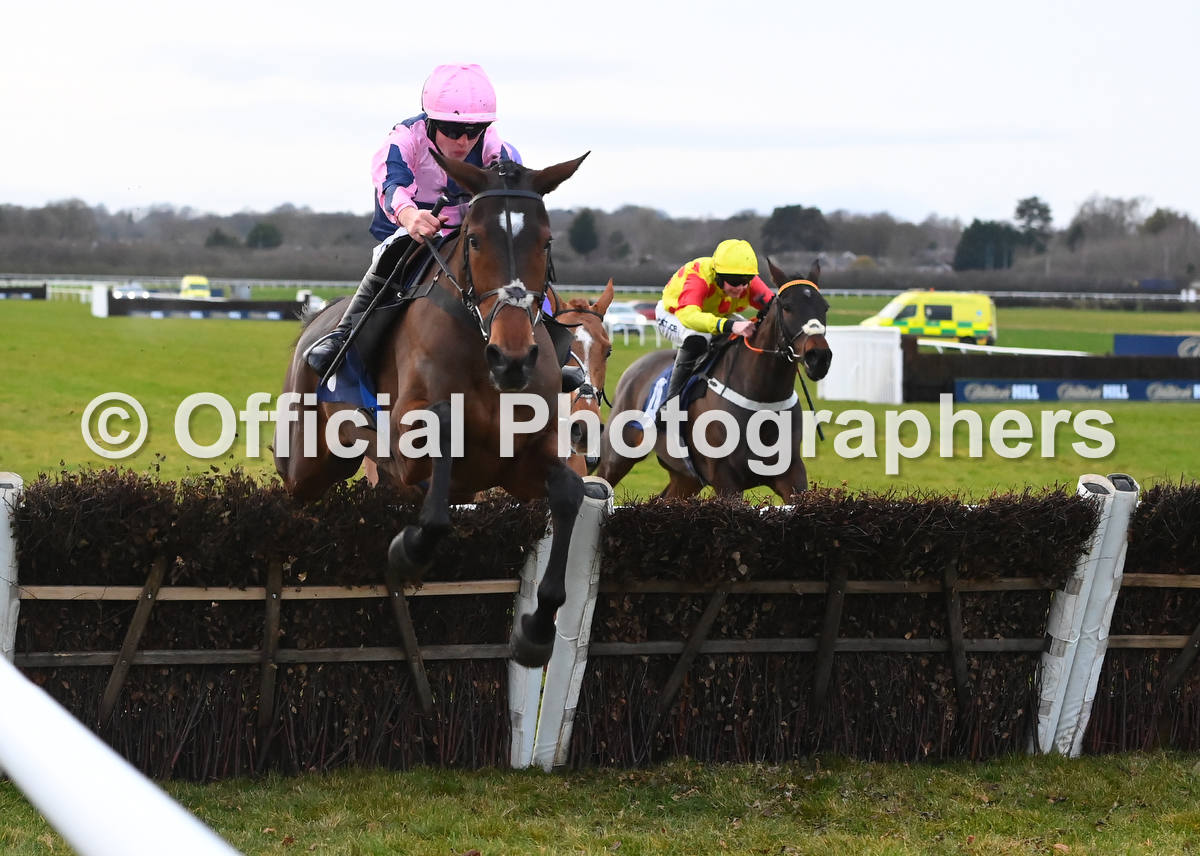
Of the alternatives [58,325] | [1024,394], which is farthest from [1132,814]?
[58,325]

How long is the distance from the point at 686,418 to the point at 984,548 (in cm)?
329

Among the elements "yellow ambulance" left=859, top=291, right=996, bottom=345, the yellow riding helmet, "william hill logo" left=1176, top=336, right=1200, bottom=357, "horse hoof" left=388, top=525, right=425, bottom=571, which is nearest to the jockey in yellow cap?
the yellow riding helmet

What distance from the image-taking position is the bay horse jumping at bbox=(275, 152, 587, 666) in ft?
14.6

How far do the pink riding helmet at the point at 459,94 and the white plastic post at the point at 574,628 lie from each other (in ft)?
4.91

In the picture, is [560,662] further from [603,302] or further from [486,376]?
[603,302]

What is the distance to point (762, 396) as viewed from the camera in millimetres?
7727

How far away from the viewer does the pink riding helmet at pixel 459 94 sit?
16.4 feet

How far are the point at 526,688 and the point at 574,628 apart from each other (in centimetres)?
28

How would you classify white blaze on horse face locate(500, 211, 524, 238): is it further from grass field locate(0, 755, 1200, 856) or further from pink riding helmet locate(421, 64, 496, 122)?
grass field locate(0, 755, 1200, 856)

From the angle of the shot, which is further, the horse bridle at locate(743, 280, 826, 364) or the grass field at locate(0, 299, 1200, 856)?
the horse bridle at locate(743, 280, 826, 364)

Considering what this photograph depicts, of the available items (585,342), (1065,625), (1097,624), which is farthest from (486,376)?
(585,342)

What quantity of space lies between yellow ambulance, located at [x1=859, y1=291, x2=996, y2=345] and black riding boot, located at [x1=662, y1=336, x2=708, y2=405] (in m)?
23.9

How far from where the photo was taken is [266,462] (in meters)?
12.9

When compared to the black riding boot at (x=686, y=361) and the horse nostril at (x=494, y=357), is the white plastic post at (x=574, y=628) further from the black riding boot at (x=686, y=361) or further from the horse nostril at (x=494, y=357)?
the black riding boot at (x=686, y=361)
